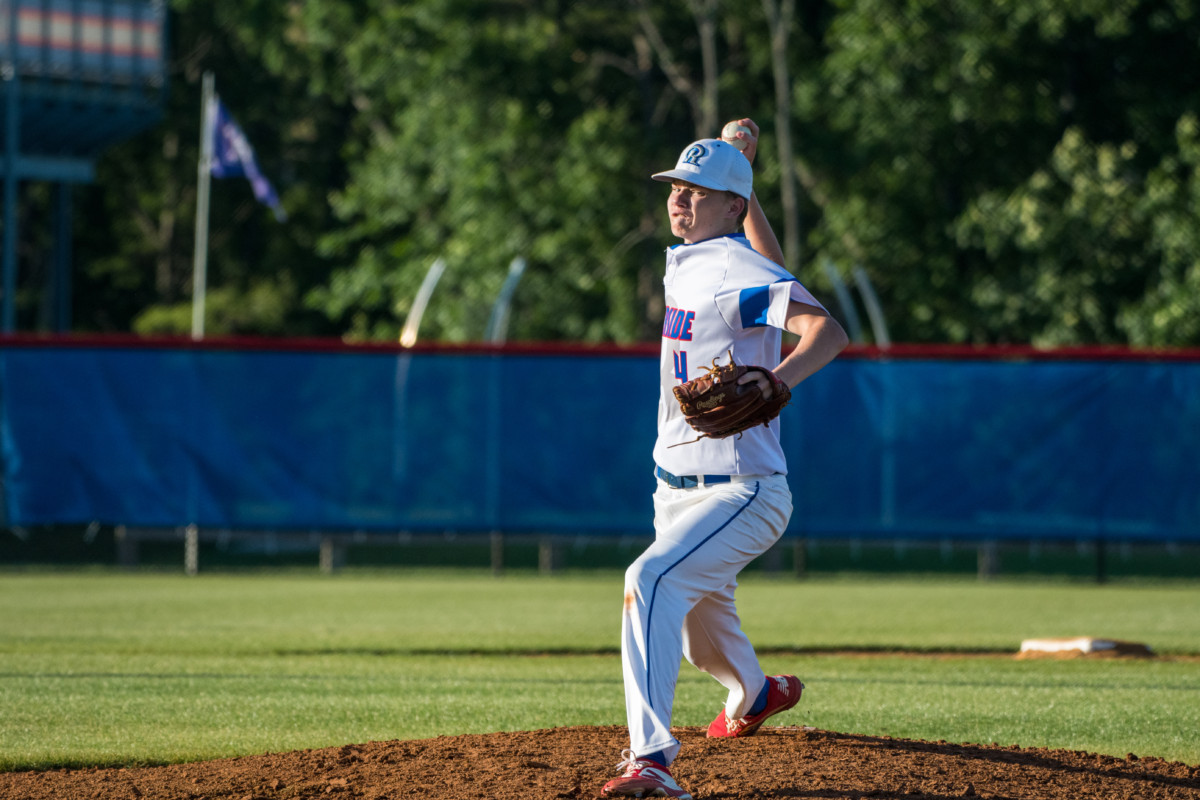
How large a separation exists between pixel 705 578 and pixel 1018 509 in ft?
31.7

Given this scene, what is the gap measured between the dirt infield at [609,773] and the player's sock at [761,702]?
99mm

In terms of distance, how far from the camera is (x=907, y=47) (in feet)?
82.3

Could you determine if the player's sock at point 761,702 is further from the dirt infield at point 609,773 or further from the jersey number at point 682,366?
the jersey number at point 682,366

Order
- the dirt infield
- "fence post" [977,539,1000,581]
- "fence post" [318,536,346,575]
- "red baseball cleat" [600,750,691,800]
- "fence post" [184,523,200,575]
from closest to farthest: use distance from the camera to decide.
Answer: "red baseball cleat" [600,750,691,800] < the dirt infield < "fence post" [184,523,200,575] < "fence post" [977,539,1000,581] < "fence post" [318,536,346,575]

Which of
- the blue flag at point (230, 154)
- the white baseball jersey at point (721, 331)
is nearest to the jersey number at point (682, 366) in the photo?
the white baseball jersey at point (721, 331)

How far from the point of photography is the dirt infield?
13.9 ft

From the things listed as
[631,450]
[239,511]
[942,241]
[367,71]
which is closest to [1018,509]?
[631,450]

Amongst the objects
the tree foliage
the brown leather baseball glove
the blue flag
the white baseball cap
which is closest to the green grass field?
the brown leather baseball glove

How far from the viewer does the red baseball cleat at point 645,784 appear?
3.90 meters

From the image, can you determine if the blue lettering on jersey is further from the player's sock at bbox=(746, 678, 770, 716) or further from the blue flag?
the blue flag

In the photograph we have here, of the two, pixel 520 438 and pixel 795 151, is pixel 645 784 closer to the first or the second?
pixel 520 438

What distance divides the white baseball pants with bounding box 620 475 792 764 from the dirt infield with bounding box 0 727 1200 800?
31 centimetres

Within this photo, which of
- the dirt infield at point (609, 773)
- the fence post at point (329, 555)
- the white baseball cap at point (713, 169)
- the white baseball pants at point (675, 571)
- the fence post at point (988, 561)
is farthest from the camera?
the fence post at point (329, 555)

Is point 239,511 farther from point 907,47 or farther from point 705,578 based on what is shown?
point 907,47
